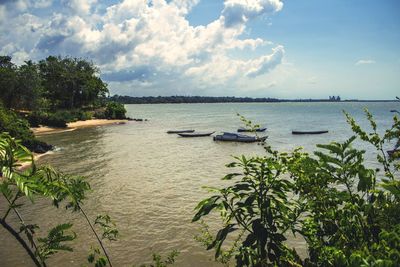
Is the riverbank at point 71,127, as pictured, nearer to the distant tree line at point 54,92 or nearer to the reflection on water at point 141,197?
the distant tree line at point 54,92

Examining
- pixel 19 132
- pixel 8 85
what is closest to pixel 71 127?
pixel 8 85

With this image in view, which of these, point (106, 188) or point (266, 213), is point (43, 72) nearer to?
point (106, 188)

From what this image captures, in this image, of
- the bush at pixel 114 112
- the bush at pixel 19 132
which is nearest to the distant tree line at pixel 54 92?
the bush at pixel 114 112

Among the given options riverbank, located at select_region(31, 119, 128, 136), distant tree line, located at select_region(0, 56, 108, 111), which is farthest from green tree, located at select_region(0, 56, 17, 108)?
riverbank, located at select_region(31, 119, 128, 136)

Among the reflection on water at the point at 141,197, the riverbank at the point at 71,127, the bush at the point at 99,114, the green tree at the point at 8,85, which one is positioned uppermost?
the green tree at the point at 8,85

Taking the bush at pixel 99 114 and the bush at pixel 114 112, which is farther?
the bush at pixel 114 112

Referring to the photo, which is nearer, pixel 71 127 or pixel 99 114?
pixel 71 127

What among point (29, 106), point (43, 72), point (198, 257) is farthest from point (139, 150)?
point (43, 72)

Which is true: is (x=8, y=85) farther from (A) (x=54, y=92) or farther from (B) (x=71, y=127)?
(A) (x=54, y=92)

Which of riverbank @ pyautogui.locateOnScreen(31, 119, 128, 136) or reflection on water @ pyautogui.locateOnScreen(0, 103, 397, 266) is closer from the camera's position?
reflection on water @ pyautogui.locateOnScreen(0, 103, 397, 266)

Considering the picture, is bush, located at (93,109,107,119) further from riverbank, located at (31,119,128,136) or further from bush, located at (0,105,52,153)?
bush, located at (0,105,52,153)

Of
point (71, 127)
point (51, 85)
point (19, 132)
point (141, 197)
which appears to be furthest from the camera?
point (51, 85)

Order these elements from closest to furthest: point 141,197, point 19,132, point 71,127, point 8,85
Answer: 1. point 141,197
2. point 19,132
3. point 8,85
4. point 71,127

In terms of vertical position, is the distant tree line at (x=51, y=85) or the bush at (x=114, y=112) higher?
the distant tree line at (x=51, y=85)
